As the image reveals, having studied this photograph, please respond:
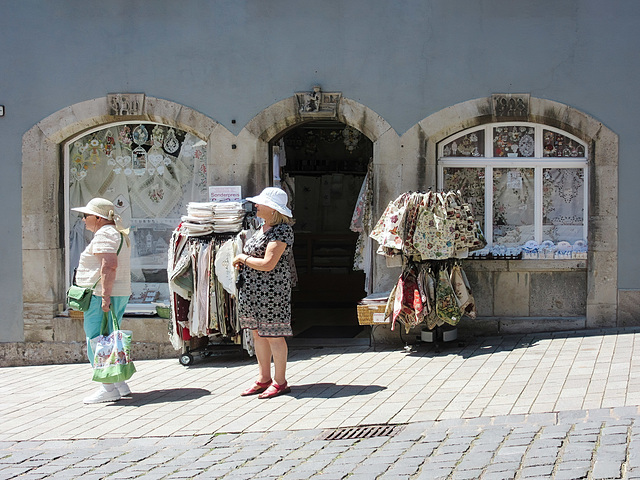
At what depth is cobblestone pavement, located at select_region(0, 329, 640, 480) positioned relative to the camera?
16.5ft

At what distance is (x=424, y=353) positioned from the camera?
8.35 m

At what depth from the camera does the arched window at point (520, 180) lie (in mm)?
9031

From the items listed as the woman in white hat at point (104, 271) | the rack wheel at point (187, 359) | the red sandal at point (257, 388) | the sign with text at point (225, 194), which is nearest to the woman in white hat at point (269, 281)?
the red sandal at point (257, 388)

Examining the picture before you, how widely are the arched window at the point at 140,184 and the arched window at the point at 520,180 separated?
2.94 metres

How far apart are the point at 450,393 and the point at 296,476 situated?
2.10m

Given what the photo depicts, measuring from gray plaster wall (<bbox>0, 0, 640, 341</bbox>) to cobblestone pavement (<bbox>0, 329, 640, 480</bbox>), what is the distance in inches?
81.8

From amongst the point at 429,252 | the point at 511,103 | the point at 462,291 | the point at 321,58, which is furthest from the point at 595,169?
the point at 321,58

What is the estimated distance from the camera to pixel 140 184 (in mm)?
9578

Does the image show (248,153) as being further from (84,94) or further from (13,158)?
(13,158)

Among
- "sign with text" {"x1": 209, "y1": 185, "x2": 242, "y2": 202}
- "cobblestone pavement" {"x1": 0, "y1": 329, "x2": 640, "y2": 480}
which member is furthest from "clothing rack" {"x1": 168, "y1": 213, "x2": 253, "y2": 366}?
"sign with text" {"x1": 209, "y1": 185, "x2": 242, "y2": 202}

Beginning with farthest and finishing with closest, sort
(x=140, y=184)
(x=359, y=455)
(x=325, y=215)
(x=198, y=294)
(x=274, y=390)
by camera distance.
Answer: (x=325, y=215), (x=140, y=184), (x=198, y=294), (x=274, y=390), (x=359, y=455)

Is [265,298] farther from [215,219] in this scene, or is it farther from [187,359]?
[187,359]

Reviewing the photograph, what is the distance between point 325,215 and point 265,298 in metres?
6.79

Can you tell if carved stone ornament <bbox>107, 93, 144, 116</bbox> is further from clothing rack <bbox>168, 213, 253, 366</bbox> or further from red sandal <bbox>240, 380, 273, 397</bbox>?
red sandal <bbox>240, 380, 273, 397</bbox>
